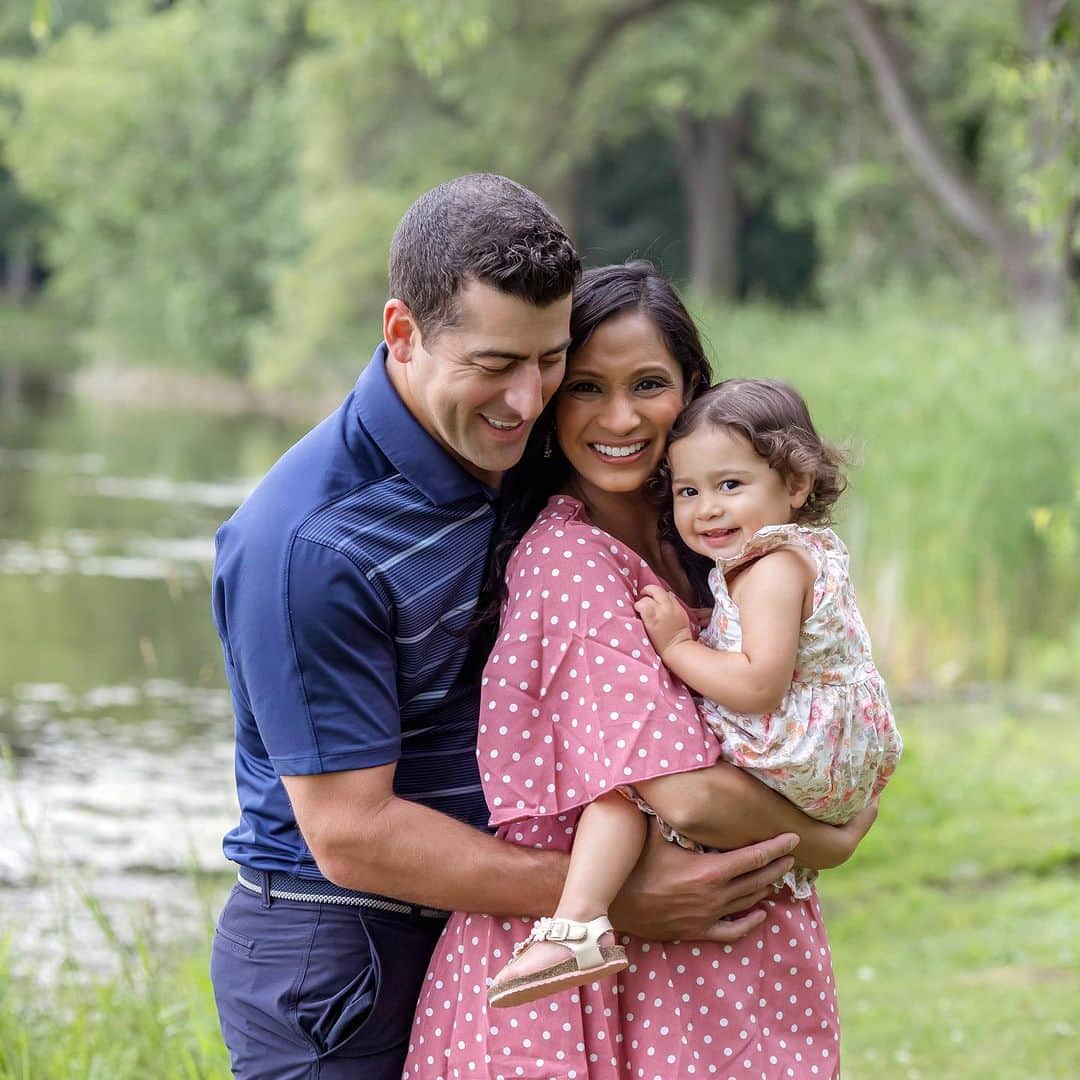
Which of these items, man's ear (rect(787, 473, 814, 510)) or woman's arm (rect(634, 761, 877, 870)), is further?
man's ear (rect(787, 473, 814, 510))

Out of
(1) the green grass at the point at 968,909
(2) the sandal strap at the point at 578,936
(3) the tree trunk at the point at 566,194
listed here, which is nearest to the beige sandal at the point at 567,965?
(2) the sandal strap at the point at 578,936

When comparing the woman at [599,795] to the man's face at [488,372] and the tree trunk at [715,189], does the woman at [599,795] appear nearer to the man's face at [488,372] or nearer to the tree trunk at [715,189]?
the man's face at [488,372]

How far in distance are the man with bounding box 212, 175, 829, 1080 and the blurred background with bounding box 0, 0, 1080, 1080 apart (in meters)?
0.74

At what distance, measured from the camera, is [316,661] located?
235cm

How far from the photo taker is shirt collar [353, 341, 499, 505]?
8.11 ft

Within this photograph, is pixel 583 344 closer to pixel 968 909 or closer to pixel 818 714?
pixel 818 714

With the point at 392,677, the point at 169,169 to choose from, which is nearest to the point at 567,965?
the point at 392,677

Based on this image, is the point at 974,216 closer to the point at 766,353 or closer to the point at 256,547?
the point at 766,353

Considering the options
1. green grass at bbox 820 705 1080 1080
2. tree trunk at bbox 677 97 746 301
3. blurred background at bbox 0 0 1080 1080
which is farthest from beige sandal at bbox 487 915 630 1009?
tree trunk at bbox 677 97 746 301

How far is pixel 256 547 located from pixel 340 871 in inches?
18.4

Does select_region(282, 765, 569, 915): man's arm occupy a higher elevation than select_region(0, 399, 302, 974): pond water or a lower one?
higher

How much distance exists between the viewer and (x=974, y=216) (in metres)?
16.2

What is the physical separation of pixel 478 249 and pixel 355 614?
0.53 m

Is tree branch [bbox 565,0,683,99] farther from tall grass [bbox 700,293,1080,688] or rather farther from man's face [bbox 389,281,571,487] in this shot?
man's face [bbox 389,281,571,487]
